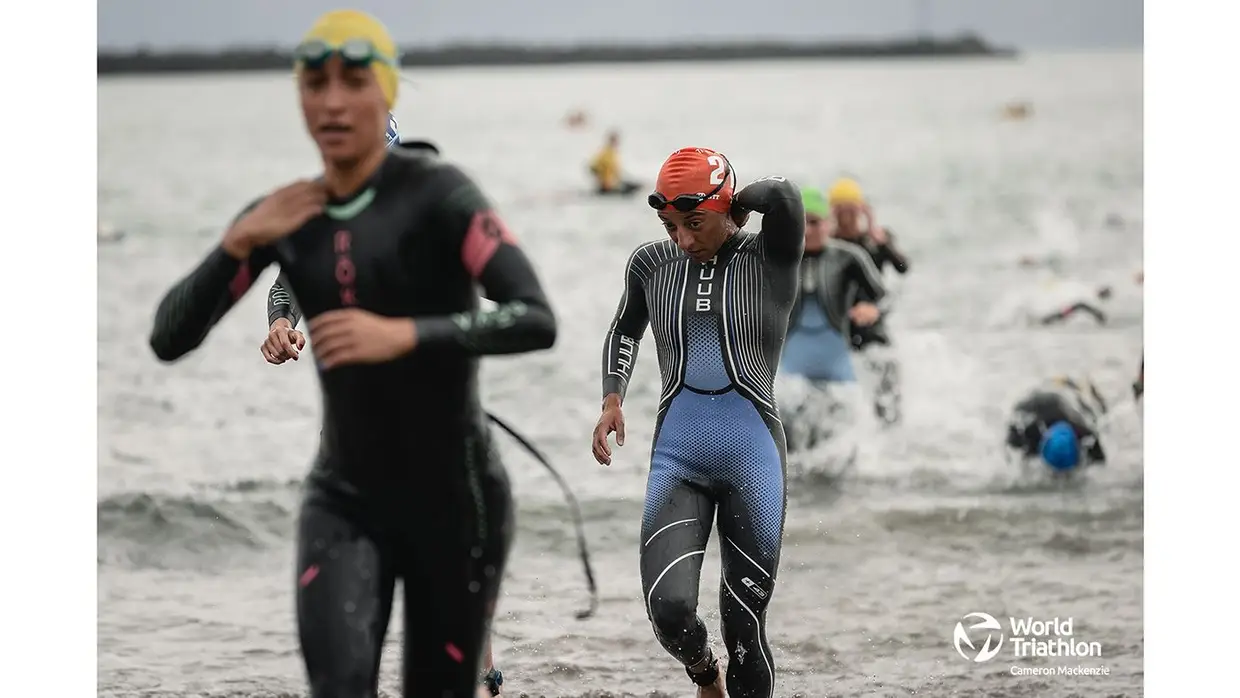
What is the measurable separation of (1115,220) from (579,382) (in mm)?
5107

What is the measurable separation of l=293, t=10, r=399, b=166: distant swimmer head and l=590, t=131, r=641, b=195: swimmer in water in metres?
13.8

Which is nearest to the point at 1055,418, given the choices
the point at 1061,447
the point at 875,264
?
the point at 1061,447

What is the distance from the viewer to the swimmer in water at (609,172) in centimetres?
1783

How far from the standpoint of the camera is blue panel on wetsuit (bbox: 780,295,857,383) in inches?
376

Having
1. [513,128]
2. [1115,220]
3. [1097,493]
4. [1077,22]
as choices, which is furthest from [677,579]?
[513,128]

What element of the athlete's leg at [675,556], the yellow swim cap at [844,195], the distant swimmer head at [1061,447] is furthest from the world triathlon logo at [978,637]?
the athlete's leg at [675,556]

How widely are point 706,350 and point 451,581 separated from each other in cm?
185

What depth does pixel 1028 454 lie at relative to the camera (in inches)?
466

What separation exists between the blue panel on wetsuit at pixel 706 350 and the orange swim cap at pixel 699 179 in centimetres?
37

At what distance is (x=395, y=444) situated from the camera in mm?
4047

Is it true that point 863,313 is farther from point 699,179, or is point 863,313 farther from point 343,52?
point 343,52

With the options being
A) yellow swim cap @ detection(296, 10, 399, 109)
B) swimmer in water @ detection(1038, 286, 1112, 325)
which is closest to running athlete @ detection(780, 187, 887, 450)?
swimmer in water @ detection(1038, 286, 1112, 325)

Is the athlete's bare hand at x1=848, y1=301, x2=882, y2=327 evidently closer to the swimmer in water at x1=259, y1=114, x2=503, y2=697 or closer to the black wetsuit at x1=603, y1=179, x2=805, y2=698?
the black wetsuit at x1=603, y1=179, x2=805, y2=698

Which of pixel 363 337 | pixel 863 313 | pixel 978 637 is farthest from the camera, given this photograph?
pixel 863 313
